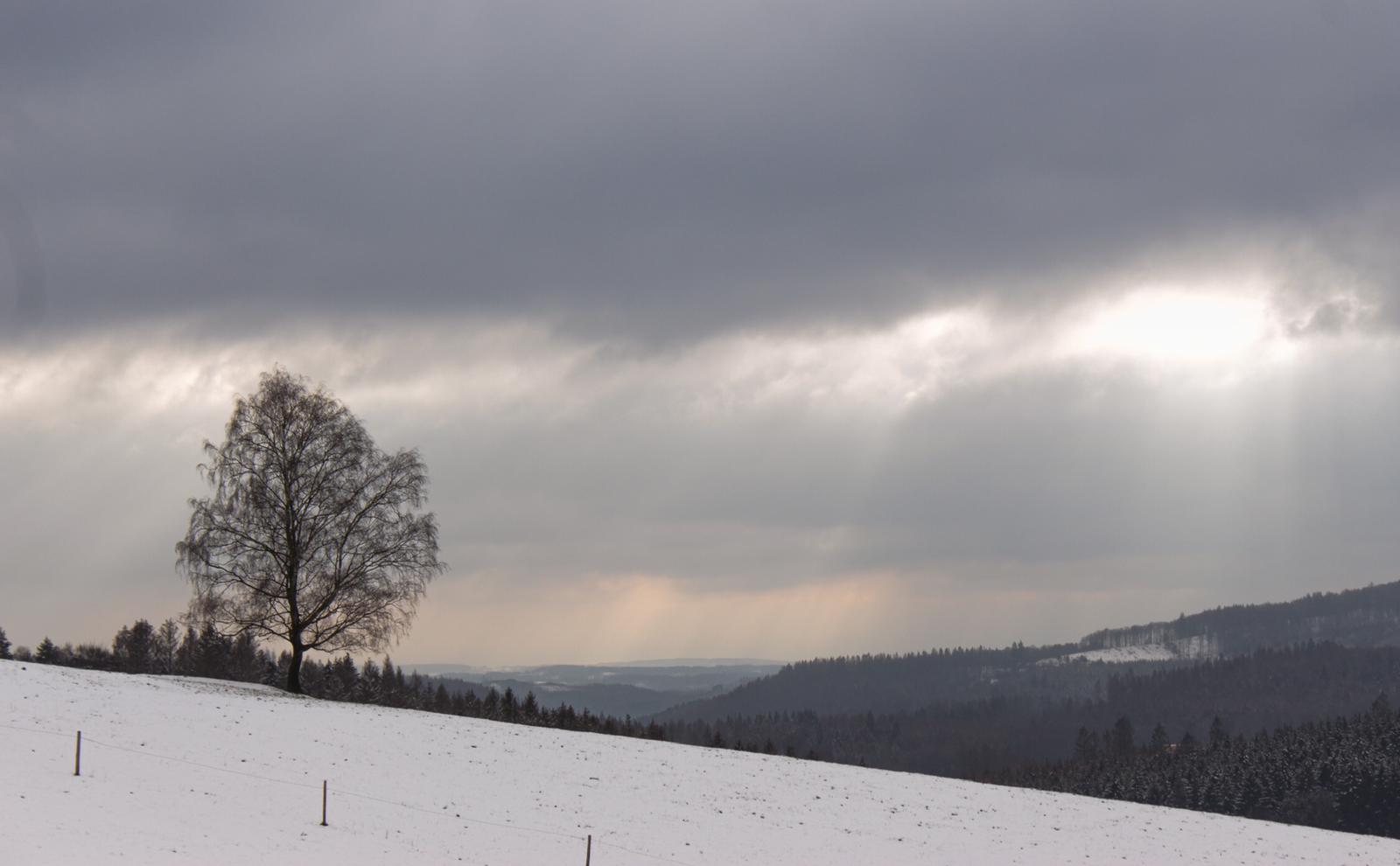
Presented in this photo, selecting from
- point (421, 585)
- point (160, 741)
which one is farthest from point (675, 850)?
point (421, 585)

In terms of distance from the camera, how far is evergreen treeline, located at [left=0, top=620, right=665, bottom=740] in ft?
391

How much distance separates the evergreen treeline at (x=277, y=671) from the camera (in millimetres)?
119188

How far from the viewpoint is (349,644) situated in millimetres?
53875

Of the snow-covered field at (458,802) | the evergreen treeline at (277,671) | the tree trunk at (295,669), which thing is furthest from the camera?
the evergreen treeline at (277,671)

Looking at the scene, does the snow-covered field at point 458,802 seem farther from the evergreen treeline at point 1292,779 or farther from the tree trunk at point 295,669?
the evergreen treeline at point 1292,779

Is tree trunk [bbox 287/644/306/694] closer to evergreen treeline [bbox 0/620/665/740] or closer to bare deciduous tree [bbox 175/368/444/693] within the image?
bare deciduous tree [bbox 175/368/444/693]

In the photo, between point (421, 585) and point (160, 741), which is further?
point (421, 585)

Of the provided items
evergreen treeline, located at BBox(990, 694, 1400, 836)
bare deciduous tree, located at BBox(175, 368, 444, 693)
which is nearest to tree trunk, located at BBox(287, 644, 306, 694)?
bare deciduous tree, located at BBox(175, 368, 444, 693)

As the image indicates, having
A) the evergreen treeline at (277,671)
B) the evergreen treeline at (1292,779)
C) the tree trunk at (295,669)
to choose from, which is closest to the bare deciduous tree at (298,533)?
the tree trunk at (295,669)

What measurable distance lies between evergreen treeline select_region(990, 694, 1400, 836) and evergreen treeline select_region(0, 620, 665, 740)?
59.2m

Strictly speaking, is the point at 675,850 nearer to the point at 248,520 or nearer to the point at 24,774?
the point at 24,774

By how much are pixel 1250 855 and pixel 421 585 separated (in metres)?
36.1

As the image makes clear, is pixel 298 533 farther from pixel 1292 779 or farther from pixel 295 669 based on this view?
pixel 1292 779

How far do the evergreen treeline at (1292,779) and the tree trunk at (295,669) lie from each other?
87681 mm
